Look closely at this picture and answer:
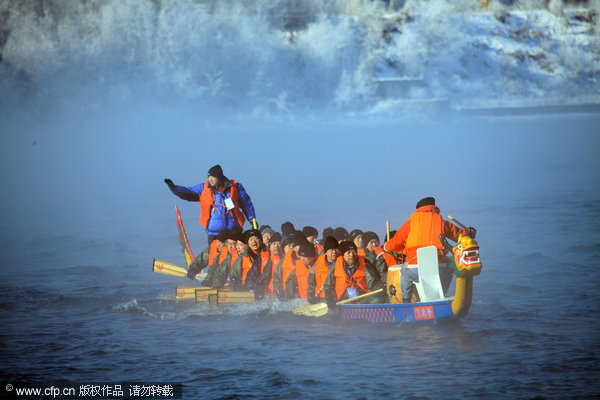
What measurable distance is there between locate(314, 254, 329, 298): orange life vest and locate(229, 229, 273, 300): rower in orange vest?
1192 millimetres

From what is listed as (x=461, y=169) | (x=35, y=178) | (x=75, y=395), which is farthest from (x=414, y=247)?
(x=35, y=178)

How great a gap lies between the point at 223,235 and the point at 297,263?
69.7 inches

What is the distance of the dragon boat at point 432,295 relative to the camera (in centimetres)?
1031

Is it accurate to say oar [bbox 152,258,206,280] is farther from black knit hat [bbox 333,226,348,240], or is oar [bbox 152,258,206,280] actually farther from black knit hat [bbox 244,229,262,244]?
black knit hat [bbox 333,226,348,240]

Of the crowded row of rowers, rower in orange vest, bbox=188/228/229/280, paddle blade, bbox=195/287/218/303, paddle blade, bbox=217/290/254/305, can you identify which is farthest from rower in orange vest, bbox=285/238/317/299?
rower in orange vest, bbox=188/228/229/280

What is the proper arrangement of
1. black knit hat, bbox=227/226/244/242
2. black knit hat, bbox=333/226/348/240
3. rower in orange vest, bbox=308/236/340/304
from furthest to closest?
black knit hat, bbox=333/226/348/240 → black knit hat, bbox=227/226/244/242 → rower in orange vest, bbox=308/236/340/304

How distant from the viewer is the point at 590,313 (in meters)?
12.9

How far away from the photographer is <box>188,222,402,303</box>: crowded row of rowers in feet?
38.6

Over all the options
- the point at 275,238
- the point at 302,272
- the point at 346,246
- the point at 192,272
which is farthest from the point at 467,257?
the point at 192,272

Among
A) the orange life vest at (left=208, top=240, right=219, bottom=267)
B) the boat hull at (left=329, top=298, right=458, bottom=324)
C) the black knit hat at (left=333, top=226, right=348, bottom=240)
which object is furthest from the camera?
the orange life vest at (left=208, top=240, right=219, bottom=267)

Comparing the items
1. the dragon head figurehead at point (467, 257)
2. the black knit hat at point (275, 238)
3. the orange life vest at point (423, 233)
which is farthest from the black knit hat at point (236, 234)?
the dragon head figurehead at point (467, 257)

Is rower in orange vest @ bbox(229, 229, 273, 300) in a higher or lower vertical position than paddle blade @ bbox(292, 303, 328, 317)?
higher

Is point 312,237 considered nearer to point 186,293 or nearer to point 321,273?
point 321,273

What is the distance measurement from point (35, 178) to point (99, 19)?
35348 mm
